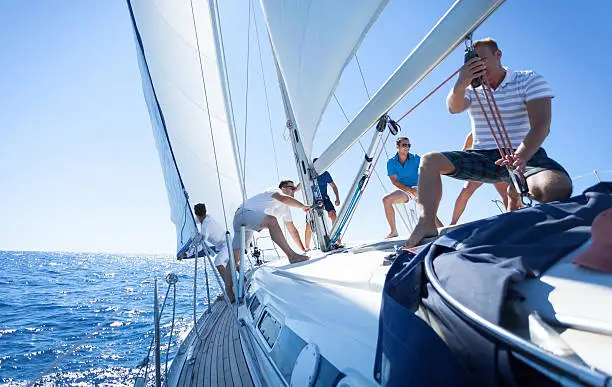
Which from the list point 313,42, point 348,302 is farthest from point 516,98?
point 348,302

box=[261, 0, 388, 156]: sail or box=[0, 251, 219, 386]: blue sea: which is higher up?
box=[261, 0, 388, 156]: sail

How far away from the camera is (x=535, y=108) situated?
1.60m

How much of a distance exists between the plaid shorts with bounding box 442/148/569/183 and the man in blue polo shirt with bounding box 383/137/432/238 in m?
2.03

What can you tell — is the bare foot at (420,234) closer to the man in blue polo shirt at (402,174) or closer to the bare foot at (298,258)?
the bare foot at (298,258)

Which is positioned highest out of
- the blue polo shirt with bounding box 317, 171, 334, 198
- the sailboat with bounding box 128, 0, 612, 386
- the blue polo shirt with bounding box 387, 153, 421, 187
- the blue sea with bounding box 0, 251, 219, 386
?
the blue polo shirt with bounding box 317, 171, 334, 198

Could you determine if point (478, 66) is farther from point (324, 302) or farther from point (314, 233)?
point (314, 233)

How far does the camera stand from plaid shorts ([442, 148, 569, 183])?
1.63 meters

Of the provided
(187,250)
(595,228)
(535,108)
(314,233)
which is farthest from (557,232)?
(187,250)

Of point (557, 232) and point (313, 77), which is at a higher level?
point (313, 77)

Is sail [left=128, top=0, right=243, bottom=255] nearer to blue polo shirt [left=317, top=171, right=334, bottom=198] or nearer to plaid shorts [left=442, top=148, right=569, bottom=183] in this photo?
blue polo shirt [left=317, top=171, right=334, bottom=198]

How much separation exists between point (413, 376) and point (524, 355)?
17 cm

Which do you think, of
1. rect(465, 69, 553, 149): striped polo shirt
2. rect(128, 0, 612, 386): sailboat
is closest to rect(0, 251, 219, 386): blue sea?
rect(128, 0, 612, 386): sailboat

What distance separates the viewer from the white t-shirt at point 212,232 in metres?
4.55

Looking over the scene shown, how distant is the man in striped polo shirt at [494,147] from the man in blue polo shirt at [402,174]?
1944 millimetres
